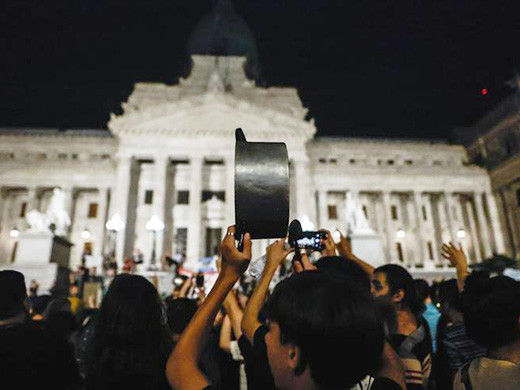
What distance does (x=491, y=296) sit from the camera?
2676 mm

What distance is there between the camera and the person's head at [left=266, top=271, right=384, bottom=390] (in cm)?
148

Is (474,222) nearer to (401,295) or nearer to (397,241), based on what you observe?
(397,241)

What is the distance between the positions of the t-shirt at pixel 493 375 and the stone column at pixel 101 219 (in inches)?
1443

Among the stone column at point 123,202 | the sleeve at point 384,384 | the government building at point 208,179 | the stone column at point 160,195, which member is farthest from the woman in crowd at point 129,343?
the stone column at point 160,195

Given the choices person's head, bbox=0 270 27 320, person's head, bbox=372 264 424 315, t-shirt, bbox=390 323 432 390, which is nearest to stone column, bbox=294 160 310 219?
person's head, bbox=372 264 424 315

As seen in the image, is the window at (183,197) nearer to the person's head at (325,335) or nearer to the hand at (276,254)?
the hand at (276,254)

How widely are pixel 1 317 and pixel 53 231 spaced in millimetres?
19419

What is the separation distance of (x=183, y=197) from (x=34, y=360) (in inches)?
1403

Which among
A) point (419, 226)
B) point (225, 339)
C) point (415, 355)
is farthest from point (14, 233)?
point (415, 355)

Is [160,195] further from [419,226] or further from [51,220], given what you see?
[419,226]

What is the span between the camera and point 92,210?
129 feet

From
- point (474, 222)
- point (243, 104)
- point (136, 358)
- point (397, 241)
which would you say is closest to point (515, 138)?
point (474, 222)

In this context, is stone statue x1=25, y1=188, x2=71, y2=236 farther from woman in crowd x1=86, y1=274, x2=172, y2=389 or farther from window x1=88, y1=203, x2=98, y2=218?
woman in crowd x1=86, y1=274, x2=172, y2=389

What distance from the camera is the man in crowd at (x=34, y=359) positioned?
2.53 metres
